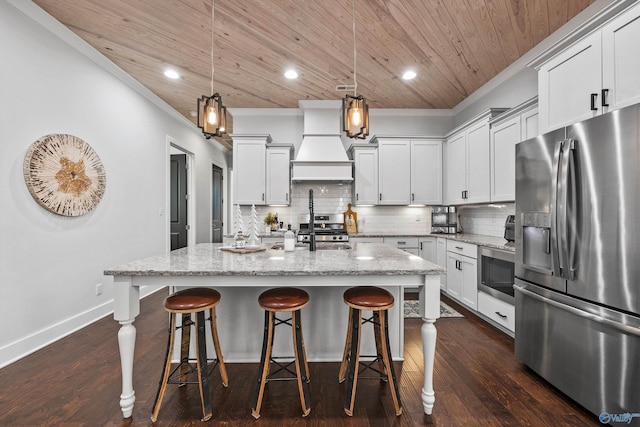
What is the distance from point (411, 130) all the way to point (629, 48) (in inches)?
135

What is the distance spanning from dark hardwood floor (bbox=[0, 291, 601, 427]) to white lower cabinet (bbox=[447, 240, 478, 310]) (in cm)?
85

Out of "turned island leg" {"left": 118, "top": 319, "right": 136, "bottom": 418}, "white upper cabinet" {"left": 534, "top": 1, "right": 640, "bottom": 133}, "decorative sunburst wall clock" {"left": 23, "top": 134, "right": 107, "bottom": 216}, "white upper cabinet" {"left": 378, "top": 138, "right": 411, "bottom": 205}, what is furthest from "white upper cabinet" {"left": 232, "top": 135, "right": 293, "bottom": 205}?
"white upper cabinet" {"left": 534, "top": 1, "right": 640, "bottom": 133}

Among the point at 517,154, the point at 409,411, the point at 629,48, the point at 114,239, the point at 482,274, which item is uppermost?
the point at 629,48

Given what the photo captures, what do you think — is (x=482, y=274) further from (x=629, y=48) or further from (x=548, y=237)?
(x=629, y=48)

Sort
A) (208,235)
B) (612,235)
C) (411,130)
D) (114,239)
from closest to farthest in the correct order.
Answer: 1. (612,235)
2. (114,239)
3. (411,130)
4. (208,235)

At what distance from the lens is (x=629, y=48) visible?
1717 millimetres

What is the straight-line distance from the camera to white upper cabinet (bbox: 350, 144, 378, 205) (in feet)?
15.4

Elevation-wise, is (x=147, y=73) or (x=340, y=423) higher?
(x=147, y=73)

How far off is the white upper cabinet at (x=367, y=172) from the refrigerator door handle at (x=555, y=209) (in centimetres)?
284

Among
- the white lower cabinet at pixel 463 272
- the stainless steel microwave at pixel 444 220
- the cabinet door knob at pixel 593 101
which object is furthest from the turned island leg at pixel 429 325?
the stainless steel microwave at pixel 444 220

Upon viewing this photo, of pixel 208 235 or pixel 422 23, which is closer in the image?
pixel 422 23

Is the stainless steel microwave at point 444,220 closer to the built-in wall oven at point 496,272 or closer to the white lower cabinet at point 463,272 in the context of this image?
the white lower cabinet at point 463,272

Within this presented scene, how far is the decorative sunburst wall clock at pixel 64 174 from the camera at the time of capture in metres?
2.53

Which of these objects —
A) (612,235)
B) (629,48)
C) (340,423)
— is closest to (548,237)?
(612,235)
